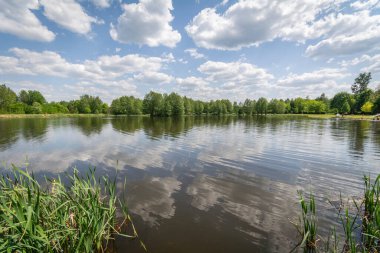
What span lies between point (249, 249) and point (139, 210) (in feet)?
15.1

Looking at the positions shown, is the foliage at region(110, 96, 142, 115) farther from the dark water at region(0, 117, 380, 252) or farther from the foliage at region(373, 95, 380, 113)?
the foliage at region(373, 95, 380, 113)

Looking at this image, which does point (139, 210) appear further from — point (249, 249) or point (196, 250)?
point (249, 249)

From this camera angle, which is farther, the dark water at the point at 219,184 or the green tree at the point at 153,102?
the green tree at the point at 153,102

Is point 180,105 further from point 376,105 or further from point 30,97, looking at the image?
point 30,97

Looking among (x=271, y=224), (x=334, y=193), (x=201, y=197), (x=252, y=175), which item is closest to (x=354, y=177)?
(x=334, y=193)

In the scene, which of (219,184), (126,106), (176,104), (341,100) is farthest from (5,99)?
(341,100)

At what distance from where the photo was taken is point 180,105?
119 m

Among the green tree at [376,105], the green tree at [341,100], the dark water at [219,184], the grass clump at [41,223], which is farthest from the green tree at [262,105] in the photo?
the grass clump at [41,223]

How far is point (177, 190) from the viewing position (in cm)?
1027

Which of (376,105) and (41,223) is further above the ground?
(376,105)

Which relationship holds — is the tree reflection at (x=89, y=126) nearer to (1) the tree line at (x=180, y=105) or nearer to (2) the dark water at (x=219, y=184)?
(2) the dark water at (x=219, y=184)

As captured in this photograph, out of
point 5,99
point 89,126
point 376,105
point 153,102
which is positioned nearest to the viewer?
point 89,126

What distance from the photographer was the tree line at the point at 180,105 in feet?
338

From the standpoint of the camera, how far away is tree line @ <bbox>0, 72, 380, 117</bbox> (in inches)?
4055
